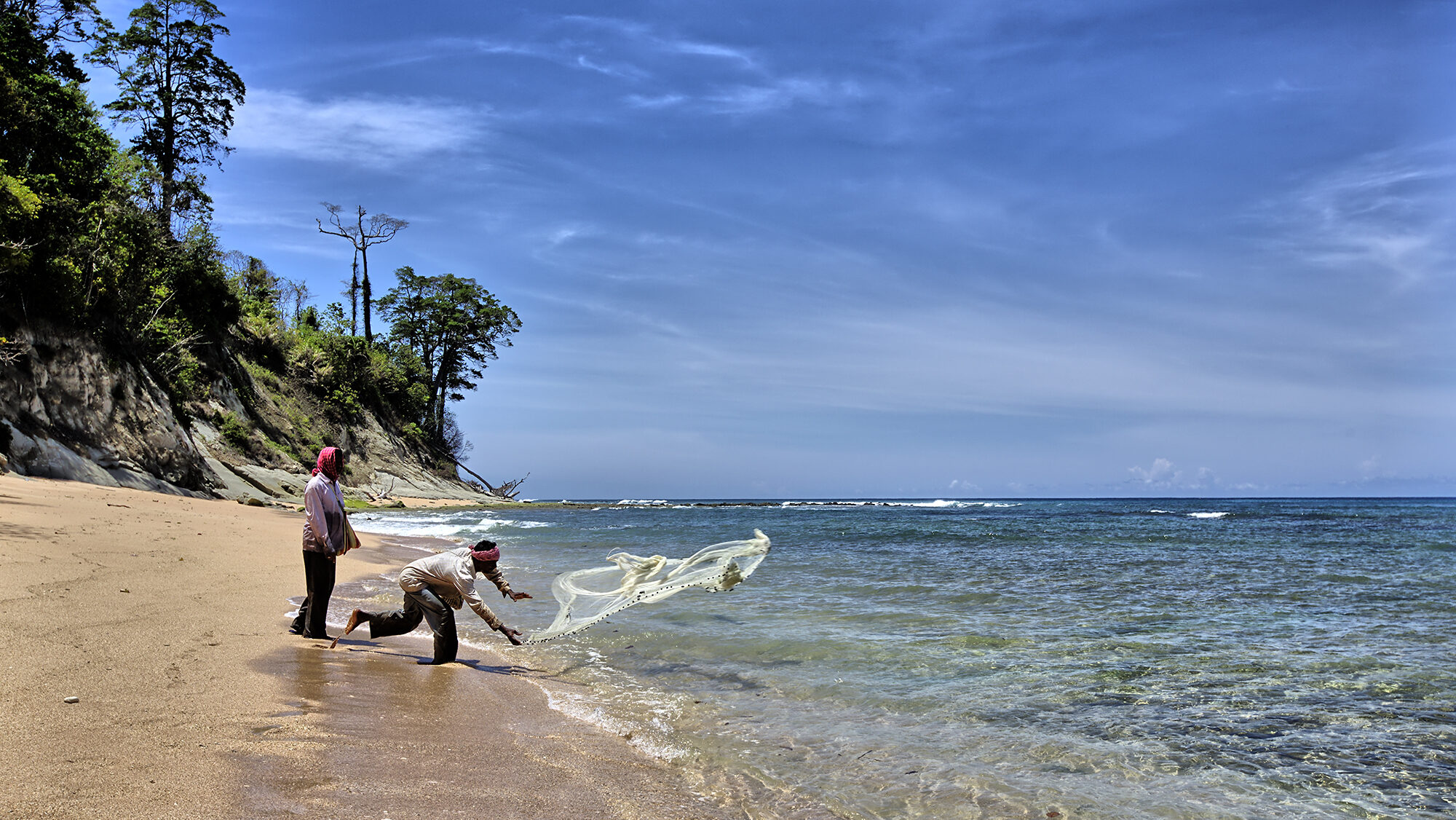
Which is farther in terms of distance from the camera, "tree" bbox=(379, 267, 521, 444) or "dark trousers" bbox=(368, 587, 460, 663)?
"tree" bbox=(379, 267, 521, 444)

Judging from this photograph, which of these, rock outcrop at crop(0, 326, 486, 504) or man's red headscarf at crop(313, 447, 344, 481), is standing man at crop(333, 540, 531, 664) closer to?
man's red headscarf at crop(313, 447, 344, 481)

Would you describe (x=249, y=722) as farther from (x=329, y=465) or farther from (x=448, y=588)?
(x=329, y=465)

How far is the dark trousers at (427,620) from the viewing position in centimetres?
678

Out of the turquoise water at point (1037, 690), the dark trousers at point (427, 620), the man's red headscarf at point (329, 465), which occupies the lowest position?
the turquoise water at point (1037, 690)

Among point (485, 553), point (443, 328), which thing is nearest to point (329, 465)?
point (485, 553)

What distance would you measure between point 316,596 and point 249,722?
2.97m

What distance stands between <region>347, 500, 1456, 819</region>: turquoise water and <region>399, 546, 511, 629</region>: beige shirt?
99cm

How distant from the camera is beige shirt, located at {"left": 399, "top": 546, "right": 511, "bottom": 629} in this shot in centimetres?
672

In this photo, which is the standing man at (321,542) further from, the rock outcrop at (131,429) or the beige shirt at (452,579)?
the rock outcrop at (131,429)

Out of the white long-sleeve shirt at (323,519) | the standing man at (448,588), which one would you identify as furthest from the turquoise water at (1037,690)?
the white long-sleeve shirt at (323,519)

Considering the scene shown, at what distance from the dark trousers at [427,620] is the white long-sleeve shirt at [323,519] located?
0.77m

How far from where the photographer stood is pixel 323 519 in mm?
7043

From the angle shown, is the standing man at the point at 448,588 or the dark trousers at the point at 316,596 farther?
the dark trousers at the point at 316,596

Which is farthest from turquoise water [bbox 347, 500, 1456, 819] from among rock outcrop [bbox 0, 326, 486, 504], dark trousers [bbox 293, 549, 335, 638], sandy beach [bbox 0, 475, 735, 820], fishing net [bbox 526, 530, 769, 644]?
rock outcrop [bbox 0, 326, 486, 504]
